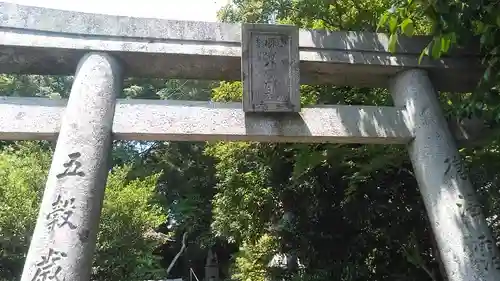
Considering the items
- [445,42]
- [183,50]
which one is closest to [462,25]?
[445,42]

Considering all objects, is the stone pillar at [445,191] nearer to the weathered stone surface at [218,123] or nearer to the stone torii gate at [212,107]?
the stone torii gate at [212,107]

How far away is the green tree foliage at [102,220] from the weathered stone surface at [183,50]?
4.72 meters

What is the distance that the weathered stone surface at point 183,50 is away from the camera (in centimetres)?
364

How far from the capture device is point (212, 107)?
3.74 meters

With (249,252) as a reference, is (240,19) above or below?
above

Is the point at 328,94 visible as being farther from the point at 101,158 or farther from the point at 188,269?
the point at 188,269

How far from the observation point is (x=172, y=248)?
1767 centimetres

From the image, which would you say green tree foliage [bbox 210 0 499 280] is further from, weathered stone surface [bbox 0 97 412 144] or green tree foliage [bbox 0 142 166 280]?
green tree foliage [bbox 0 142 166 280]

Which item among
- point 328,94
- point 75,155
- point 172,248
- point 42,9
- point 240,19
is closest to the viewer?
point 75,155

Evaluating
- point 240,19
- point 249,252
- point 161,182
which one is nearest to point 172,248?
point 161,182

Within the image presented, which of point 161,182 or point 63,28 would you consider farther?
point 161,182

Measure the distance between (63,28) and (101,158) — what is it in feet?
3.69

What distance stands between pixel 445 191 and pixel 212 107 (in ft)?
6.35

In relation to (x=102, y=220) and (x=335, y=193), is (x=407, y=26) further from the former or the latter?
(x=102, y=220)
